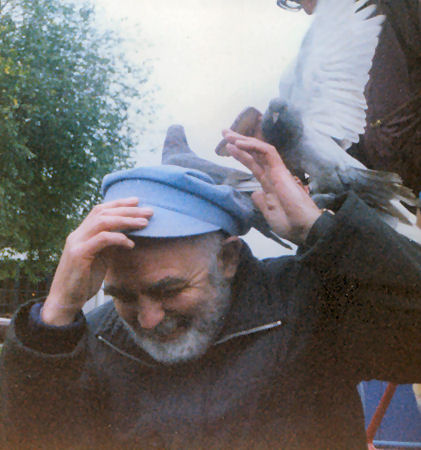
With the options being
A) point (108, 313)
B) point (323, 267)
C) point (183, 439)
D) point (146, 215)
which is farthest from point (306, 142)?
point (183, 439)

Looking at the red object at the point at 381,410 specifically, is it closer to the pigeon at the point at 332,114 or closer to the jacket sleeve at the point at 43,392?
the pigeon at the point at 332,114

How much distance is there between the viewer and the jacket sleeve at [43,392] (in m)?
0.92

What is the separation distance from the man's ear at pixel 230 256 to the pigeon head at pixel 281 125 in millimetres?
268

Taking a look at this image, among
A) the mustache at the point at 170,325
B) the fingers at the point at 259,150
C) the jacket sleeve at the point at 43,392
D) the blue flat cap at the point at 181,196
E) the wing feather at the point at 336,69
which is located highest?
the wing feather at the point at 336,69

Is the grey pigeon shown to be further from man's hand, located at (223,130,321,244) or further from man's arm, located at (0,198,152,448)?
man's arm, located at (0,198,152,448)

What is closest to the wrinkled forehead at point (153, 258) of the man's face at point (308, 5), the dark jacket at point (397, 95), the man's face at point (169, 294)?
the man's face at point (169, 294)

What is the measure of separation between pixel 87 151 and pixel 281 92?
1.51 ft

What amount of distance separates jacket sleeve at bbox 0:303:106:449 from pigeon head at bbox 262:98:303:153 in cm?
57

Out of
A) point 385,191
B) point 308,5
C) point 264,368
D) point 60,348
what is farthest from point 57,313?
point 308,5

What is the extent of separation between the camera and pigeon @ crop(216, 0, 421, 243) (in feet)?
3.67

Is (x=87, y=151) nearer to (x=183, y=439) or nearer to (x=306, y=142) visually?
(x=306, y=142)

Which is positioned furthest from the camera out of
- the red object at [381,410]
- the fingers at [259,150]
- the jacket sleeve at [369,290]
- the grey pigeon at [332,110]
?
the red object at [381,410]

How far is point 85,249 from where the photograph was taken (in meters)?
0.93

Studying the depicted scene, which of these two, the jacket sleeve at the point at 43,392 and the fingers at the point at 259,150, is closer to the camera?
the jacket sleeve at the point at 43,392
